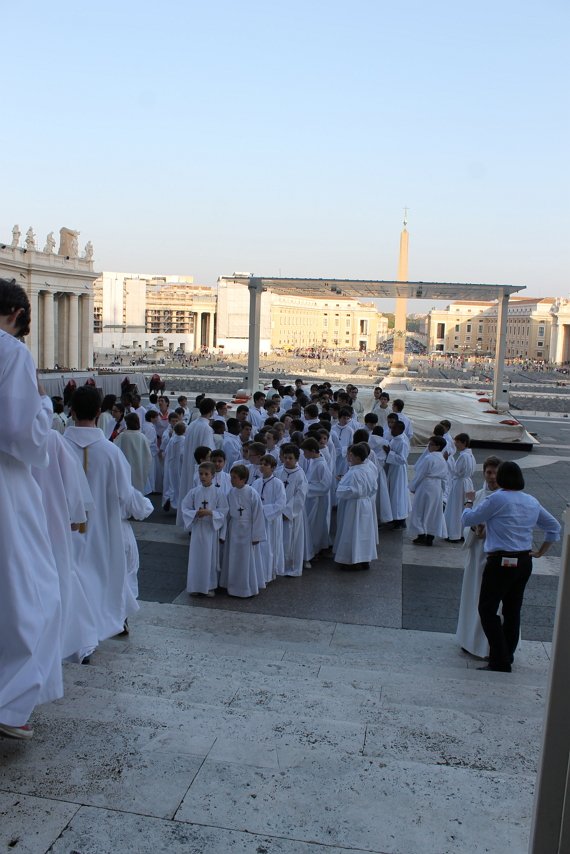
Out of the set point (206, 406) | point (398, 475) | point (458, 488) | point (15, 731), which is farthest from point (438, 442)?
point (15, 731)

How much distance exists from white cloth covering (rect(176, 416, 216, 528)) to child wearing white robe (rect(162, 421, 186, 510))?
21.1 inches

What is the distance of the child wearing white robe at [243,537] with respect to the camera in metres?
7.72

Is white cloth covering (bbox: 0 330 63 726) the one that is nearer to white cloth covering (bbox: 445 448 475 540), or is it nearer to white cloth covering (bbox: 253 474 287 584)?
white cloth covering (bbox: 253 474 287 584)

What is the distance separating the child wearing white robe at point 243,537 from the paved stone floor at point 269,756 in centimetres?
190

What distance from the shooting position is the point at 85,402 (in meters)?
4.64

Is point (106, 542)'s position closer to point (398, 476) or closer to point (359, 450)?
point (359, 450)

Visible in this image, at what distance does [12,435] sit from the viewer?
3012 mm

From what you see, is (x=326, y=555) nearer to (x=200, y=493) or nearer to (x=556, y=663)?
(x=200, y=493)

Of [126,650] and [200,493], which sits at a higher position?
[200,493]

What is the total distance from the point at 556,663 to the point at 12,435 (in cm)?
213

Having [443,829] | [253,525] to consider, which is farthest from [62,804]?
[253,525]

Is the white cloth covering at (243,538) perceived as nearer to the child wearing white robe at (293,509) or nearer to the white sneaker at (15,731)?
the child wearing white robe at (293,509)

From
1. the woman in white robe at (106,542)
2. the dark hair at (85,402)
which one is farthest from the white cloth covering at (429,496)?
the dark hair at (85,402)

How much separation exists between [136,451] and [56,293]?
4605 centimetres
